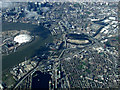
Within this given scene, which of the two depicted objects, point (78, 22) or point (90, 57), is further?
point (78, 22)

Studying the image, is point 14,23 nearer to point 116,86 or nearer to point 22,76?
point 22,76

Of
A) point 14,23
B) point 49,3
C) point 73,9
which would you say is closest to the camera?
point 14,23

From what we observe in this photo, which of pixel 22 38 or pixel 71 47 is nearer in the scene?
pixel 71 47

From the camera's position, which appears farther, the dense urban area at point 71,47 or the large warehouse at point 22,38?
the large warehouse at point 22,38

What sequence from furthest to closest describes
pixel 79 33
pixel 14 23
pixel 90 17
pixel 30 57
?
pixel 90 17 → pixel 14 23 → pixel 79 33 → pixel 30 57

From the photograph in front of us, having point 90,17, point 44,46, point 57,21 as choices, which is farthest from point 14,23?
point 90,17
